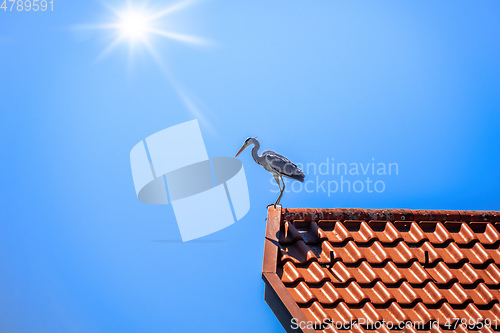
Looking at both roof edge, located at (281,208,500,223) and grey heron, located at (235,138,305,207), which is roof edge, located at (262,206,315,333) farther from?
grey heron, located at (235,138,305,207)

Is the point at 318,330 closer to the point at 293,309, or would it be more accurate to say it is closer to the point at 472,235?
the point at 293,309

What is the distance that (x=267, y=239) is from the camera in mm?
3539

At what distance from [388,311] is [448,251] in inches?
32.9

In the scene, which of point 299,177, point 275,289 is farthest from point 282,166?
point 275,289

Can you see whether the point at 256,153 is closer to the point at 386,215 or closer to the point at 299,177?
the point at 299,177

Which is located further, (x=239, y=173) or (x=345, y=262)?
(x=239, y=173)

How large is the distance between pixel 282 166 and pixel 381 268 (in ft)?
5.38

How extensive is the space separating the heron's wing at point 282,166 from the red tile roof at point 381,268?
924mm

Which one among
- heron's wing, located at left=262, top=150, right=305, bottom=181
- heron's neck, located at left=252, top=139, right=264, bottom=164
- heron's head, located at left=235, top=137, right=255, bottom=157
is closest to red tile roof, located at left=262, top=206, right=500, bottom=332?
heron's wing, located at left=262, top=150, right=305, bottom=181

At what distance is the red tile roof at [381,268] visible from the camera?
3.11 m

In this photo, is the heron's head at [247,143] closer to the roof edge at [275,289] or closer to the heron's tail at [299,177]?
the heron's tail at [299,177]

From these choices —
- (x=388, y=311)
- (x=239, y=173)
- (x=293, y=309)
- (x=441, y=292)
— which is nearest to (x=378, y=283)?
(x=388, y=311)

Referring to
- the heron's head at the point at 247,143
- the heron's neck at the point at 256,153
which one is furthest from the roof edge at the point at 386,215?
the heron's head at the point at 247,143

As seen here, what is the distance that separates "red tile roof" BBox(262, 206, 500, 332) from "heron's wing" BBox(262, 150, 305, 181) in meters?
0.92
